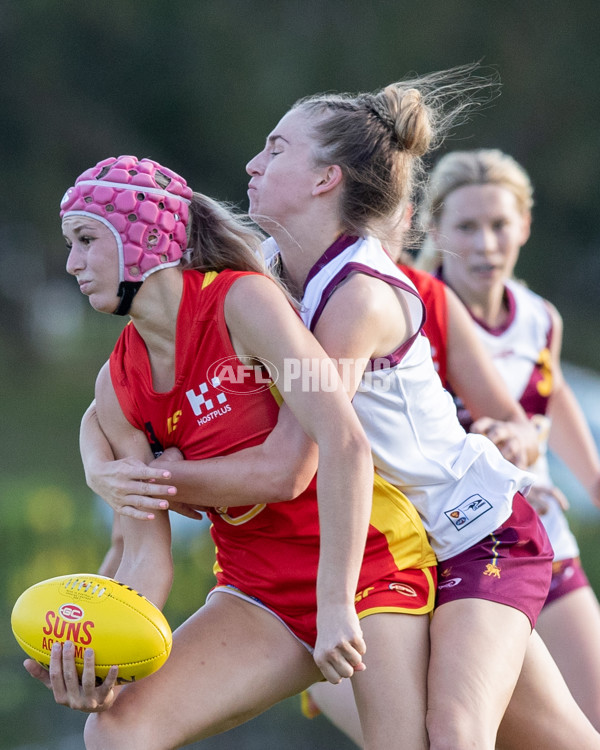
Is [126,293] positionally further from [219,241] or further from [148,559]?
[148,559]

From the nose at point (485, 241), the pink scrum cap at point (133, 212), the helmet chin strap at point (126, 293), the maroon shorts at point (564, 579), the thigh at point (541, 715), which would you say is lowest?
the maroon shorts at point (564, 579)

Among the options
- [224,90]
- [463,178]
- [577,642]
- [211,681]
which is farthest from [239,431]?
[224,90]

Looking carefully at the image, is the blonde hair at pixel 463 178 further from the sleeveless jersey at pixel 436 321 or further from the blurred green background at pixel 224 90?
the blurred green background at pixel 224 90

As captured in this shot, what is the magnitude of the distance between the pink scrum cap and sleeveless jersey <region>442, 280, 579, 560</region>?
1915mm

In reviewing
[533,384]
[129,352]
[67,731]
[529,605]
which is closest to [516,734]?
[529,605]

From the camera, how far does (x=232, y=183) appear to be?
1033cm

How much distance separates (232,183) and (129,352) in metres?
7.69

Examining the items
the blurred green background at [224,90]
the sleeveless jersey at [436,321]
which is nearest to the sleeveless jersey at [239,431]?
the sleeveless jersey at [436,321]

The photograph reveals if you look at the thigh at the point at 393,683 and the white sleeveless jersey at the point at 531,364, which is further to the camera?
the white sleeveless jersey at the point at 531,364

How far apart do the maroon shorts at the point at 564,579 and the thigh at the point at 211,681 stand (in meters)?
1.55

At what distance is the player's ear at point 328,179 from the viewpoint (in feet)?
9.59

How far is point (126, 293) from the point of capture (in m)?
2.75

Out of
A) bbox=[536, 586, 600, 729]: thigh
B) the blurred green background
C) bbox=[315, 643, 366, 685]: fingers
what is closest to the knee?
bbox=[315, 643, 366, 685]: fingers

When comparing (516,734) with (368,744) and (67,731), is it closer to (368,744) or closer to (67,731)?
(368,744)
